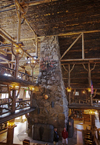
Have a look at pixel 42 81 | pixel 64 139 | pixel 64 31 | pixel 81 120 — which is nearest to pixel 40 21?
pixel 64 31

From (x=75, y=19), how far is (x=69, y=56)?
15.6 feet

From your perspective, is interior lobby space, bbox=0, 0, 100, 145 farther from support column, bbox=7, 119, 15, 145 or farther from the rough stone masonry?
support column, bbox=7, 119, 15, 145

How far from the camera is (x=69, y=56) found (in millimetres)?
13414

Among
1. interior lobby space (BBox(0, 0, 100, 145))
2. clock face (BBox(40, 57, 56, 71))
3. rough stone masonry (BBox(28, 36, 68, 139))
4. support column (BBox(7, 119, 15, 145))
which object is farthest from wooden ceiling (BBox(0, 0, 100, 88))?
support column (BBox(7, 119, 15, 145))

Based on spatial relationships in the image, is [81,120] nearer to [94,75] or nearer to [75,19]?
[94,75]

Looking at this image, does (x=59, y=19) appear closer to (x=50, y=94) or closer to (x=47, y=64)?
(x=47, y=64)

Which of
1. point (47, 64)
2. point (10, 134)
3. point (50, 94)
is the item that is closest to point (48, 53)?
point (47, 64)

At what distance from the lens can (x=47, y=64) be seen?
10.3 m

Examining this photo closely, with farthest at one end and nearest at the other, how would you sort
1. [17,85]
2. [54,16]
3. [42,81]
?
[42,81] < [54,16] < [17,85]

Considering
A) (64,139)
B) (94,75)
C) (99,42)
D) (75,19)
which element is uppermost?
(75,19)

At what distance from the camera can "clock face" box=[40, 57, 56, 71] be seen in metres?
10.1

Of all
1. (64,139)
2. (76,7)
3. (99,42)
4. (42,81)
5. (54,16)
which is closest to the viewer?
(64,139)

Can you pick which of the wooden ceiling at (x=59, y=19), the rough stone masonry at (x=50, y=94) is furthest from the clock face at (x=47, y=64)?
the wooden ceiling at (x=59, y=19)

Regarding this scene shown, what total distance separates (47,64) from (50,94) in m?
2.71
